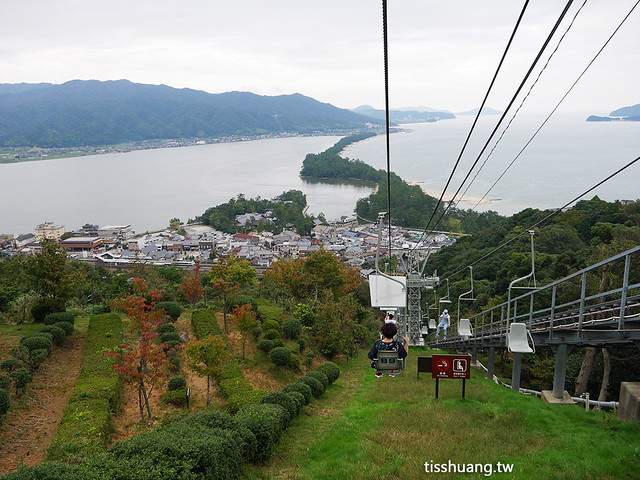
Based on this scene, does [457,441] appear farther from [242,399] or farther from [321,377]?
[321,377]

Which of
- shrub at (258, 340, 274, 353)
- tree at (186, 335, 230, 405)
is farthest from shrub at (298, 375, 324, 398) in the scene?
shrub at (258, 340, 274, 353)

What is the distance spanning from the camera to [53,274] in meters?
13.5

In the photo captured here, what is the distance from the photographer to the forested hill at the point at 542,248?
2331 cm

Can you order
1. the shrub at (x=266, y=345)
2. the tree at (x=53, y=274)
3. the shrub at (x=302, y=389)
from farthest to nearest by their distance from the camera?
1. the shrub at (x=266, y=345)
2. the tree at (x=53, y=274)
3. the shrub at (x=302, y=389)

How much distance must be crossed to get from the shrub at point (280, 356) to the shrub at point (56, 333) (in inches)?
Answer: 233

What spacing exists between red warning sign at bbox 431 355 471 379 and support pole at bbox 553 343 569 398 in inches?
61.8

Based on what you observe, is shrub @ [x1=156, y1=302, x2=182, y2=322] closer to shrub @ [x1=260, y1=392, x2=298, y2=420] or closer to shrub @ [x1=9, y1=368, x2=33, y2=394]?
shrub @ [x1=9, y1=368, x2=33, y2=394]

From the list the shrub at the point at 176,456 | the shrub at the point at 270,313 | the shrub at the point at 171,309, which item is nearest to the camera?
the shrub at the point at 176,456

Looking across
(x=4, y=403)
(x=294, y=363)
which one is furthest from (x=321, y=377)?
(x=4, y=403)

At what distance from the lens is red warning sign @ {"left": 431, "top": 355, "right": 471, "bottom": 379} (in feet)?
27.1

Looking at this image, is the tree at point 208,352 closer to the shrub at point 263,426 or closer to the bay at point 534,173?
the shrub at point 263,426

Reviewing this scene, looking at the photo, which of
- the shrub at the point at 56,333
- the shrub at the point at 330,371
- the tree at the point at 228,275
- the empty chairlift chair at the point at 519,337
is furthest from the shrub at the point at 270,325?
the empty chairlift chair at the point at 519,337

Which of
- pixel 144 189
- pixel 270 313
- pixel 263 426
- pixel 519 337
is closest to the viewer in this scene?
pixel 263 426

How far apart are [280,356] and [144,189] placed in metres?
95.6
